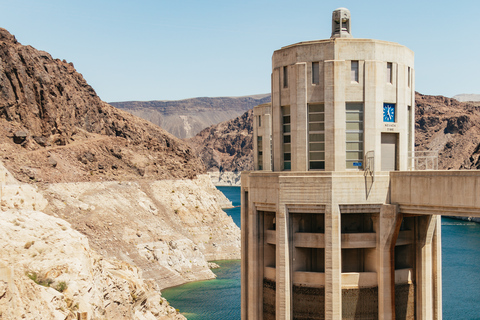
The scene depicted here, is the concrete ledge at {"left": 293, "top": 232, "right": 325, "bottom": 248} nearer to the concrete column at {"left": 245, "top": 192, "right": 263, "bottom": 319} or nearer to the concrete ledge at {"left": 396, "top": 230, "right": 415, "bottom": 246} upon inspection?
the concrete column at {"left": 245, "top": 192, "right": 263, "bottom": 319}

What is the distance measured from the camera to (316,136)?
20500mm

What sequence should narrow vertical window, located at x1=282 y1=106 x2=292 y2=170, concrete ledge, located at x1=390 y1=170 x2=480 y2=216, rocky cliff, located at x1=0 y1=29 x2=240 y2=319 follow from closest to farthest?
1. concrete ledge, located at x1=390 y1=170 x2=480 y2=216
2. narrow vertical window, located at x1=282 y1=106 x2=292 y2=170
3. rocky cliff, located at x1=0 y1=29 x2=240 y2=319

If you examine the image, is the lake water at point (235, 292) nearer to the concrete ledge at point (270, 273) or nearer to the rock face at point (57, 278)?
the rock face at point (57, 278)

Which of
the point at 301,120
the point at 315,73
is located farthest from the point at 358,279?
the point at 315,73

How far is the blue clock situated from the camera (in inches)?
813

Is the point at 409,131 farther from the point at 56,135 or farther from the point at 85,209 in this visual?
the point at 56,135

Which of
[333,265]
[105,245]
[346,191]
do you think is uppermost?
[346,191]

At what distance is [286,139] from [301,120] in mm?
1275

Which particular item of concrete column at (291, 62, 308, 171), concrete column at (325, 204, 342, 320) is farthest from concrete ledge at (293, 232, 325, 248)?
concrete column at (291, 62, 308, 171)

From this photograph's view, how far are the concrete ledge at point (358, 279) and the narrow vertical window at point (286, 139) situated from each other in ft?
14.7

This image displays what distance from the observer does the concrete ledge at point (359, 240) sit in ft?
65.6

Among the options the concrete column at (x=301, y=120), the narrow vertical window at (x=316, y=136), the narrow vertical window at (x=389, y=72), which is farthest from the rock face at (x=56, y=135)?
the narrow vertical window at (x=389, y=72)

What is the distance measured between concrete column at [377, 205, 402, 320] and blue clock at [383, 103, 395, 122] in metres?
3.23

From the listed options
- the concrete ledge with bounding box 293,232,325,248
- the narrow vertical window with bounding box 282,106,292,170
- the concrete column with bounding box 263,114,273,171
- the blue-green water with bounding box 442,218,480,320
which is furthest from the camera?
the blue-green water with bounding box 442,218,480,320
